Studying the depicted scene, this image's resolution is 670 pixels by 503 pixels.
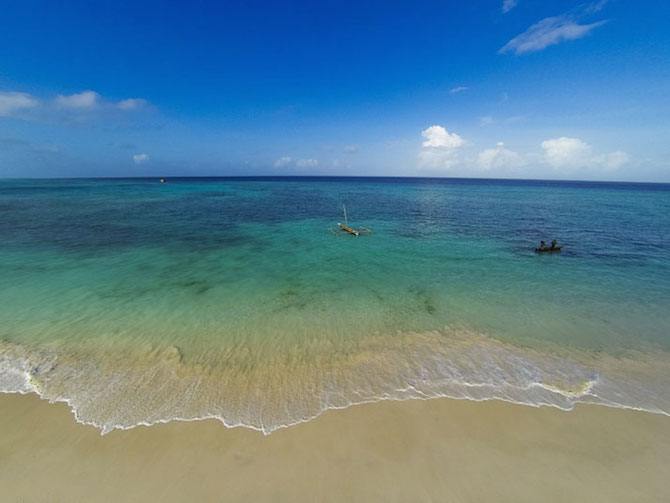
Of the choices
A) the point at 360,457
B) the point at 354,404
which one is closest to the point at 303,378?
the point at 354,404

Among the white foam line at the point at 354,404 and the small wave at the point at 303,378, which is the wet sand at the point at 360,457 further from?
the small wave at the point at 303,378

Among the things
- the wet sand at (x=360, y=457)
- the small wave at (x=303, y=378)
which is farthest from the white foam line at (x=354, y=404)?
the wet sand at (x=360, y=457)

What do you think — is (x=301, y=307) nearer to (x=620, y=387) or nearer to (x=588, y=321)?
(x=620, y=387)

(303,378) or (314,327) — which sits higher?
(314,327)

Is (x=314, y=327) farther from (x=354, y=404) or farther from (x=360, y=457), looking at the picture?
(x=360, y=457)

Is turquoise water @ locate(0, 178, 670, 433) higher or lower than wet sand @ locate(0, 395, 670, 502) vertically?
higher

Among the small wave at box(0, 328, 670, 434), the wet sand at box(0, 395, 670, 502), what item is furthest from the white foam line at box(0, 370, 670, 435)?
the wet sand at box(0, 395, 670, 502)

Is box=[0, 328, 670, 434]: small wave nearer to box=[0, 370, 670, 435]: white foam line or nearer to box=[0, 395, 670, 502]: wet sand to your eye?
box=[0, 370, 670, 435]: white foam line
